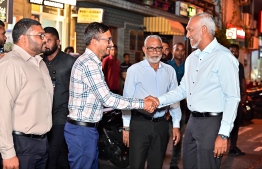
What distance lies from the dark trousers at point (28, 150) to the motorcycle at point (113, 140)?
14.6 feet

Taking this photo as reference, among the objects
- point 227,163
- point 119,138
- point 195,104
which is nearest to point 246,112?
point 227,163

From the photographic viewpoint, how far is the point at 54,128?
27.3ft

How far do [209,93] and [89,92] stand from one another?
4.36 ft

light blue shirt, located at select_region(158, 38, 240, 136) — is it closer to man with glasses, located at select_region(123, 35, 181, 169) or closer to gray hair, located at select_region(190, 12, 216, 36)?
gray hair, located at select_region(190, 12, 216, 36)

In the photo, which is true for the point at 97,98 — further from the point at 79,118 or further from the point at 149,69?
the point at 149,69

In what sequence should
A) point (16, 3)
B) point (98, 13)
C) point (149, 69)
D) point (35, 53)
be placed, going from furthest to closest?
point (98, 13), point (16, 3), point (149, 69), point (35, 53)

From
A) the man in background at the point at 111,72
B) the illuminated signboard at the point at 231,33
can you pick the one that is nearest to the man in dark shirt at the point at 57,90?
the man in background at the point at 111,72

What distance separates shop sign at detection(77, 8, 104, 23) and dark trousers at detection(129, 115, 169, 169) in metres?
11.6

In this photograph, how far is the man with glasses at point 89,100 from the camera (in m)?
6.27

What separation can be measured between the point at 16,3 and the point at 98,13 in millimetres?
3909

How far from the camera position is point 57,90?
8.34m

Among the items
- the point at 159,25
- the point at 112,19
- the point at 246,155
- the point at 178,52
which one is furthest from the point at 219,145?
the point at 159,25

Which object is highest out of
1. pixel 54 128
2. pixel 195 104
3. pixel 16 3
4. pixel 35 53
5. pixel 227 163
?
pixel 16 3

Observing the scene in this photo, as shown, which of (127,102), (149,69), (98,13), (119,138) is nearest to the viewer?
(127,102)
